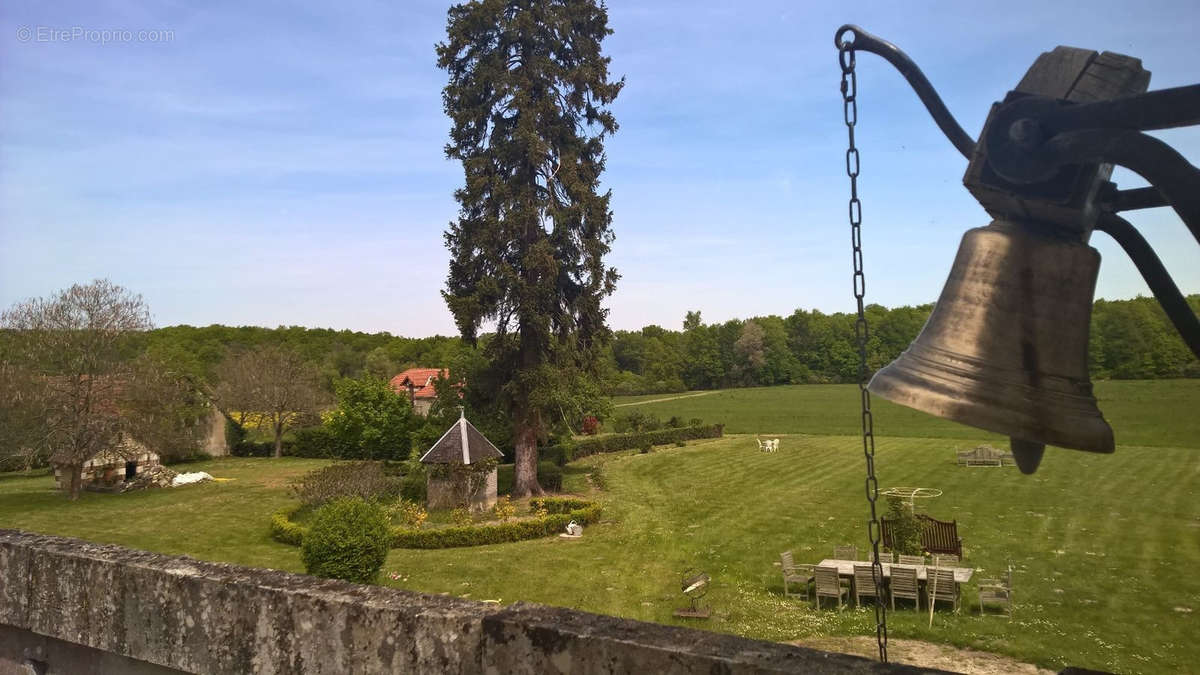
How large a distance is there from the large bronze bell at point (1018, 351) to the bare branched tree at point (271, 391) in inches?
1768

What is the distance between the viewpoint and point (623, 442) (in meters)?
40.1

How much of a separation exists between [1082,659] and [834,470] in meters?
20.8

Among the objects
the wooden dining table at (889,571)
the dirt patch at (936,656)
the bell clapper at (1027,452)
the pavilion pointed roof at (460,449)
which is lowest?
the dirt patch at (936,656)

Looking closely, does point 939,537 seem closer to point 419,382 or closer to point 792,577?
point 792,577

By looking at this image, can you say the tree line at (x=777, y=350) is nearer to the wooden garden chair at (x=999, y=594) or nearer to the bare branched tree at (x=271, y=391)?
the wooden garden chair at (x=999, y=594)

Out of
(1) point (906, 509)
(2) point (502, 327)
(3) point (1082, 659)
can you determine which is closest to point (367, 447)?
(2) point (502, 327)

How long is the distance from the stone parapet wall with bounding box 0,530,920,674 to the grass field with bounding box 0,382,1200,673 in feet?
31.7

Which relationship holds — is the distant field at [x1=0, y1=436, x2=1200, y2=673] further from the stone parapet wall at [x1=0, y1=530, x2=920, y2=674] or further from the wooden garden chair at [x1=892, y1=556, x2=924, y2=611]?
the stone parapet wall at [x1=0, y1=530, x2=920, y2=674]

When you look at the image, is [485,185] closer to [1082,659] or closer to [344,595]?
[1082,659]

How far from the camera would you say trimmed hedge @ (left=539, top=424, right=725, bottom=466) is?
3391 centimetres

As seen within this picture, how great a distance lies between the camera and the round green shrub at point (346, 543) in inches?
540

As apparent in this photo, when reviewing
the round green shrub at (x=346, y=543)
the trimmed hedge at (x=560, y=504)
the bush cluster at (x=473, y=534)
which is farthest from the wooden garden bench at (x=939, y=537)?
the round green shrub at (x=346, y=543)

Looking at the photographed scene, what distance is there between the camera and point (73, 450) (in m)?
26.9

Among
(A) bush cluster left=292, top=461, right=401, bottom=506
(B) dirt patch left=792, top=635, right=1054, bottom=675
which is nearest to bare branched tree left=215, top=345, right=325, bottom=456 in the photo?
(A) bush cluster left=292, top=461, right=401, bottom=506
